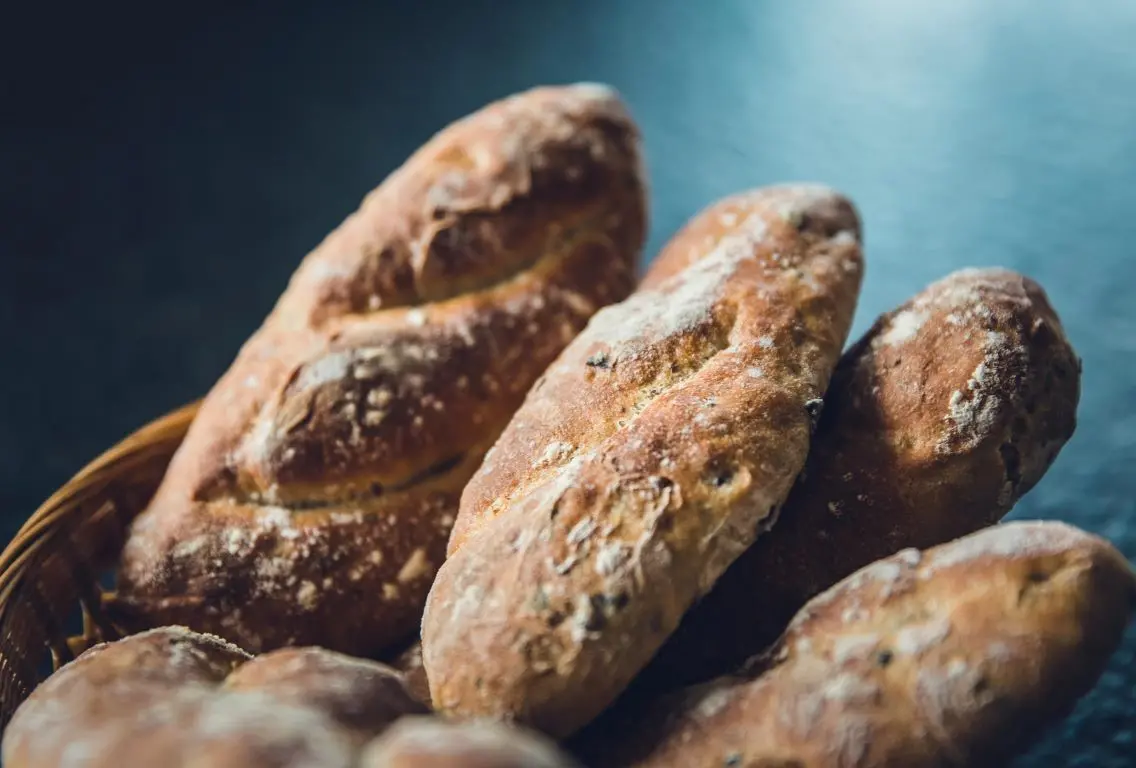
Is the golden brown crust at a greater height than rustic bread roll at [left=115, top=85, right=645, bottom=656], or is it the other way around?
rustic bread roll at [left=115, top=85, right=645, bottom=656]

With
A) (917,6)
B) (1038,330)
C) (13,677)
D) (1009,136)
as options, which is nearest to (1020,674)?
(1038,330)

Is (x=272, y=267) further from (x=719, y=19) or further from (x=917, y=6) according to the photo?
(x=917, y=6)

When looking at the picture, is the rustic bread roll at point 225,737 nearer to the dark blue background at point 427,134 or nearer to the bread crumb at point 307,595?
the bread crumb at point 307,595

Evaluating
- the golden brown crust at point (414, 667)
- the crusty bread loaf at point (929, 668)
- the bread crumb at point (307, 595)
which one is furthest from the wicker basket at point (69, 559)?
Answer: the crusty bread loaf at point (929, 668)

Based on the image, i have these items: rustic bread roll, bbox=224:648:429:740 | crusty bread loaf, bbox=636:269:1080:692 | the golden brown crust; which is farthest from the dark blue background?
rustic bread roll, bbox=224:648:429:740

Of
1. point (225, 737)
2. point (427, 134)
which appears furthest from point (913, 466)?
point (427, 134)

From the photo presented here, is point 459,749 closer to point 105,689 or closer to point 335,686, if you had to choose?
point 335,686

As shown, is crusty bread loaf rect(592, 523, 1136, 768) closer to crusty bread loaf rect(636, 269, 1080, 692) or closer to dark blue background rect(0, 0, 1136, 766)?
crusty bread loaf rect(636, 269, 1080, 692)
